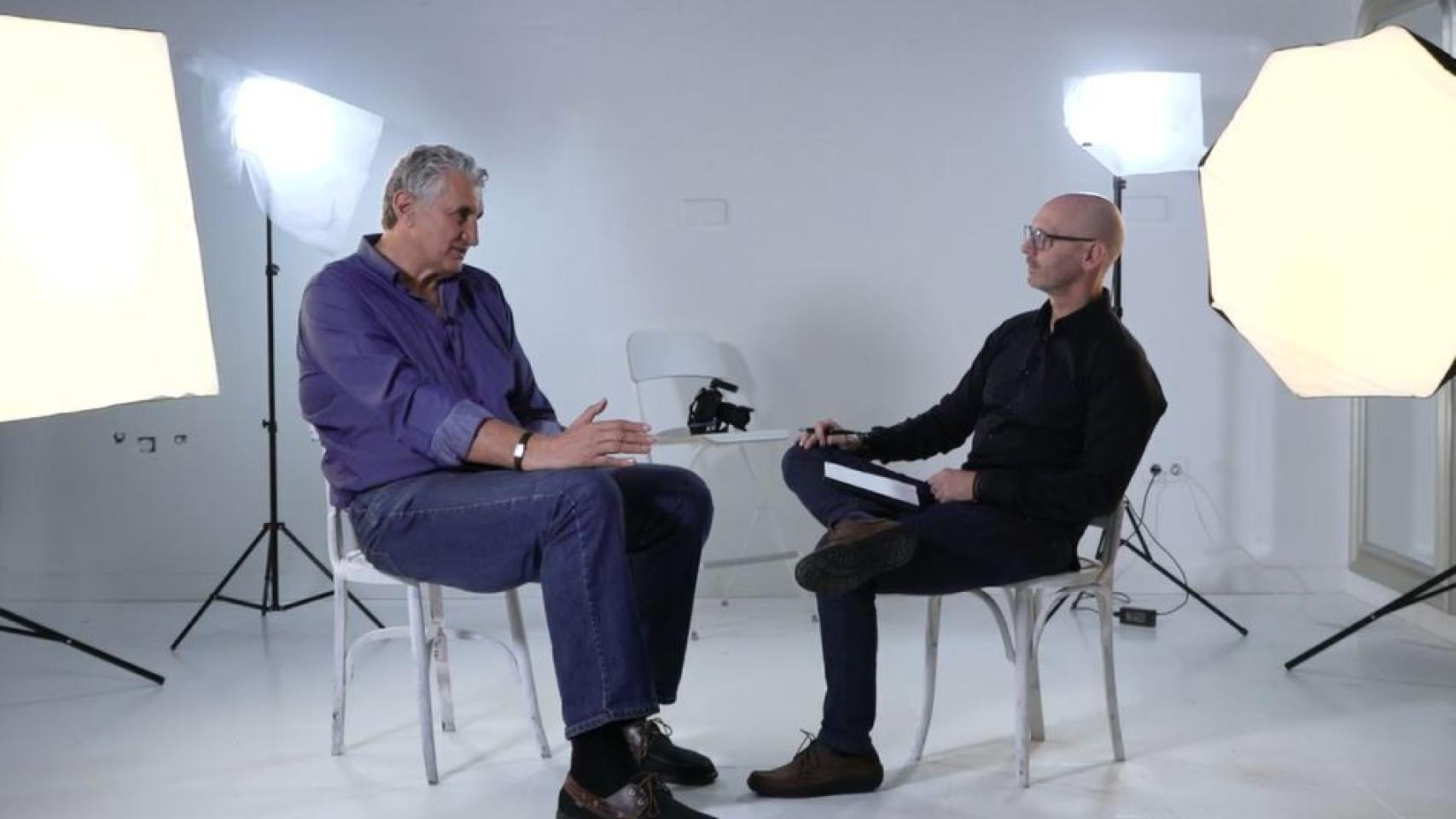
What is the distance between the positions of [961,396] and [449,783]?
1.30 metres

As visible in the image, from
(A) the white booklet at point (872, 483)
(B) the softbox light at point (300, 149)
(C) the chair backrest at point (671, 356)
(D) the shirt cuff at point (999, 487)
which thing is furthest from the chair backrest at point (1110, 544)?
(B) the softbox light at point (300, 149)

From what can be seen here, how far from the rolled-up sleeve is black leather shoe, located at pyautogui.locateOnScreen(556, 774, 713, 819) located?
0.61 metres

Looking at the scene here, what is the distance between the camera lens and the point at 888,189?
4.68 m

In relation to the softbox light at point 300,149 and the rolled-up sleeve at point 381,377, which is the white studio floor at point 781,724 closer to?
the rolled-up sleeve at point 381,377

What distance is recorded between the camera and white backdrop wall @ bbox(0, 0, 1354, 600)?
15.2 feet

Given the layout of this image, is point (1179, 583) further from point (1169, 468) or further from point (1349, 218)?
point (1349, 218)

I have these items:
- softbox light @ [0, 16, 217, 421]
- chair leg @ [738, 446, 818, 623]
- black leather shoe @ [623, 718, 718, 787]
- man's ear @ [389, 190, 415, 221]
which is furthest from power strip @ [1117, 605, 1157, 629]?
softbox light @ [0, 16, 217, 421]

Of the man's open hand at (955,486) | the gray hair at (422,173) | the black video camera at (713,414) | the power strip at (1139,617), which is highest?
the gray hair at (422,173)

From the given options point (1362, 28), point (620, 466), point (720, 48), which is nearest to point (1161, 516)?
point (1362, 28)

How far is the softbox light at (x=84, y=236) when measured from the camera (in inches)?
86.4

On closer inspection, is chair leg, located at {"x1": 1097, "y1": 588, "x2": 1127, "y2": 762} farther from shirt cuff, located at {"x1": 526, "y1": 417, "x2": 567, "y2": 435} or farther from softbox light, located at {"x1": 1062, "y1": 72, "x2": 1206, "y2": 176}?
softbox light, located at {"x1": 1062, "y1": 72, "x2": 1206, "y2": 176}

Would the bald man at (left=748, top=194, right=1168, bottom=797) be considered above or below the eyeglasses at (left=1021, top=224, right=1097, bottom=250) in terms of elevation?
below

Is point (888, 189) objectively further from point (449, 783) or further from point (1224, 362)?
point (449, 783)

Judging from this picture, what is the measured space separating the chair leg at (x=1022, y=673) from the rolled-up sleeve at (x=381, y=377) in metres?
1.05
